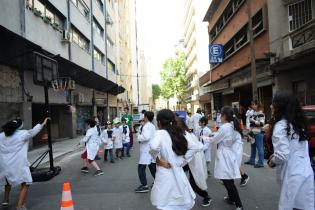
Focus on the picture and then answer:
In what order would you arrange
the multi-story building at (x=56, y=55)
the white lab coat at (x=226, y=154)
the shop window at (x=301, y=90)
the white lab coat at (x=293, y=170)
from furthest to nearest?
1. the shop window at (x=301, y=90)
2. the multi-story building at (x=56, y=55)
3. the white lab coat at (x=226, y=154)
4. the white lab coat at (x=293, y=170)

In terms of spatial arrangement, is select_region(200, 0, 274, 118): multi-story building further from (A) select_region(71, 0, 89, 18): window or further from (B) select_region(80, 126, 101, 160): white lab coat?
(B) select_region(80, 126, 101, 160): white lab coat

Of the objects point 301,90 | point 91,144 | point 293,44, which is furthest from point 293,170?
point 301,90

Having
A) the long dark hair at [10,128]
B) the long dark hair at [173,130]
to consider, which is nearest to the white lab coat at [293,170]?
the long dark hair at [173,130]

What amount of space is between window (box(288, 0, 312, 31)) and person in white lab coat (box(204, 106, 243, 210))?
13852 mm

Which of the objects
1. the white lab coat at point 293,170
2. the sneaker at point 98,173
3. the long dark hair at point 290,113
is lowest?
the sneaker at point 98,173

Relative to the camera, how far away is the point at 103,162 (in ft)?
42.0

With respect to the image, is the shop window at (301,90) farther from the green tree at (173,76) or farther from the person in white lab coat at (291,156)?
the green tree at (173,76)

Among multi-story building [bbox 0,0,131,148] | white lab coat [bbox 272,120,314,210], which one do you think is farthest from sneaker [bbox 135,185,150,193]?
multi-story building [bbox 0,0,131,148]

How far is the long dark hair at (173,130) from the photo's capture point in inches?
171

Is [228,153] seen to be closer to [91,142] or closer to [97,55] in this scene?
[91,142]

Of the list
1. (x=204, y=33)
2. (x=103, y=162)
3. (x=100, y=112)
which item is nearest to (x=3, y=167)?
(x=103, y=162)

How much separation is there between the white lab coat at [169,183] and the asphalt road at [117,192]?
2.14 meters

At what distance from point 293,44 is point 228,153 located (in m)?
13.8

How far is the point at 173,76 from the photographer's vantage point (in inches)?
3319
